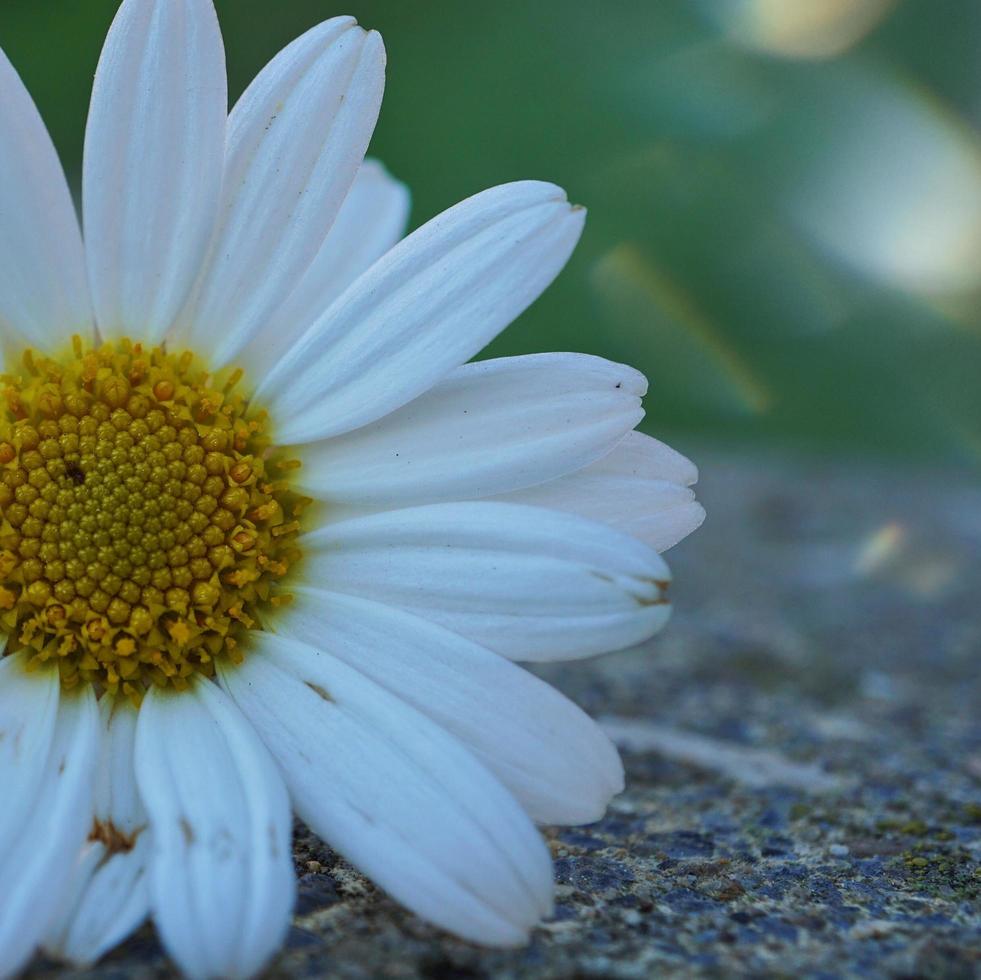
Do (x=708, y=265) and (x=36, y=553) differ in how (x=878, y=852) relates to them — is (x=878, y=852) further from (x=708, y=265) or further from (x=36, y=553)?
(x=708, y=265)

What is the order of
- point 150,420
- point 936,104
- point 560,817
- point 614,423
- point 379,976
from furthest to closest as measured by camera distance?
1. point 936,104
2. point 150,420
3. point 614,423
4. point 560,817
5. point 379,976

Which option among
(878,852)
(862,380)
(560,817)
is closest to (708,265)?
(862,380)

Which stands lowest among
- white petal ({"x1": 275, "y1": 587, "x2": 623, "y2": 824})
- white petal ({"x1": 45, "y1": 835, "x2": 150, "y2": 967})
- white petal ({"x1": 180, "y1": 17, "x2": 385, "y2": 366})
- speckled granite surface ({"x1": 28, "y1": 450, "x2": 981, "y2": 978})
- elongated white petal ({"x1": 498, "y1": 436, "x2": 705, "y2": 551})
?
speckled granite surface ({"x1": 28, "y1": 450, "x2": 981, "y2": 978})

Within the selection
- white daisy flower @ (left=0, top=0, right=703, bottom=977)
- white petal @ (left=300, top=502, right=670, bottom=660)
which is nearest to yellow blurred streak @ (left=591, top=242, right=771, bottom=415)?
white daisy flower @ (left=0, top=0, right=703, bottom=977)

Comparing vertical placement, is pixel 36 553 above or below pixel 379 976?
above

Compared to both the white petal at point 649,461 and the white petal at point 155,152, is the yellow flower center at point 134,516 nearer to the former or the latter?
the white petal at point 155,152

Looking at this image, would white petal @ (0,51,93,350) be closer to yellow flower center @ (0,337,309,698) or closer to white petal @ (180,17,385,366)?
yellow flower center @ (0,337,309,698)
